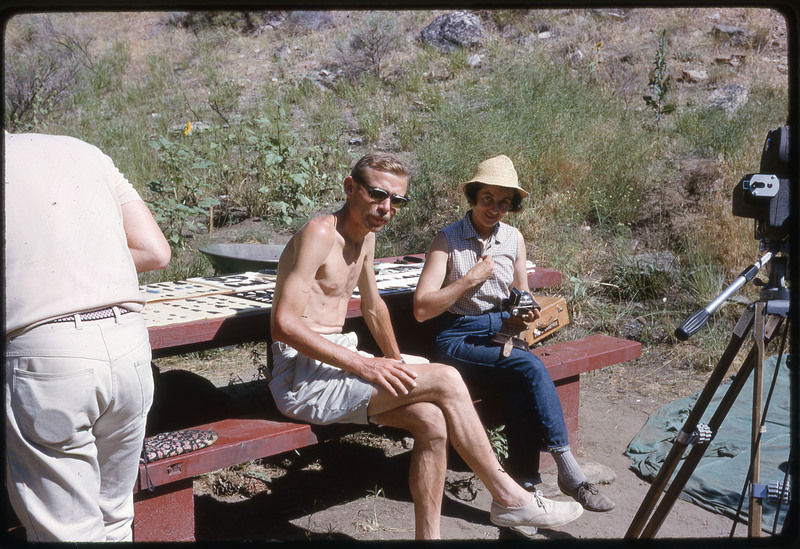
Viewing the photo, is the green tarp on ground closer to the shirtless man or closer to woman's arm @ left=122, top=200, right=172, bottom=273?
the shirtless man

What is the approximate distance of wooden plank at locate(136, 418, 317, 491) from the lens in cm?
253

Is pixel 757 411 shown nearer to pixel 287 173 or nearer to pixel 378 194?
pixel 378 194

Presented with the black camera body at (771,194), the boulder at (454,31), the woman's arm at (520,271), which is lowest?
the woman's arm at (520,271)

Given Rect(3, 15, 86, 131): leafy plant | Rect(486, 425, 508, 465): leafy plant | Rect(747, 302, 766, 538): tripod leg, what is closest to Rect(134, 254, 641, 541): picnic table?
Rect(486, 425, 508, 465): leafy plant

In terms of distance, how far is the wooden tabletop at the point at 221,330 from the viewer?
2.96 m

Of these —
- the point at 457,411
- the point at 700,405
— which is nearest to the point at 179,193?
the point at 457,411

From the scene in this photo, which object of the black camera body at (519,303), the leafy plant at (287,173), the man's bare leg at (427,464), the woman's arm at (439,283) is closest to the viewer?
the man's bare leg at (427,464)

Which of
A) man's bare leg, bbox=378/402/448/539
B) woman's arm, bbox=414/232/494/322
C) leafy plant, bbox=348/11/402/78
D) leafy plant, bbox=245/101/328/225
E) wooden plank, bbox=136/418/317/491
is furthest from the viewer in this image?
leafy plant, bbox=348/11/402/78

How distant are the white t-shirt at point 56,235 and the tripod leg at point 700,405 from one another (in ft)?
5.74

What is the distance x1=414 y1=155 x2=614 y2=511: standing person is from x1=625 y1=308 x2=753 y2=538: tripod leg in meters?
0.76

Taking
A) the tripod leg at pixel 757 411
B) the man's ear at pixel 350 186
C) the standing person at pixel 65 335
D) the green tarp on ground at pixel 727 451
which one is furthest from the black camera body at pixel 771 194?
the standing person at pixel 65 335

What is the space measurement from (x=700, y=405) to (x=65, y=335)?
1889 millimetres

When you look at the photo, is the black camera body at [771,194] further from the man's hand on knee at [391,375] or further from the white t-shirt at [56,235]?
the white t-shirt at [56,235]

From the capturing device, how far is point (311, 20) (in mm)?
15594
